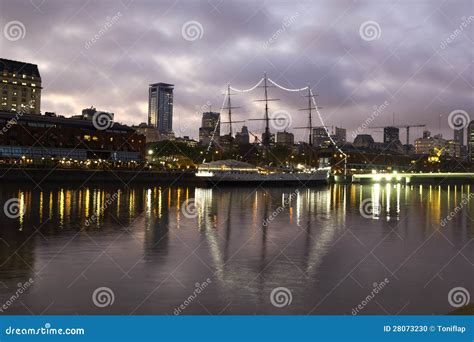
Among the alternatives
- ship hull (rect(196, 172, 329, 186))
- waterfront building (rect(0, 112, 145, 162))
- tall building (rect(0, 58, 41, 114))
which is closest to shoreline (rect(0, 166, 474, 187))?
ship hull (rect(196, 172, 329, 186))

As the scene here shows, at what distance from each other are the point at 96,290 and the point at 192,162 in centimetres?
10661

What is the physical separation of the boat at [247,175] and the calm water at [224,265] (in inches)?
2093

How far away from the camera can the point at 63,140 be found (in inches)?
3499

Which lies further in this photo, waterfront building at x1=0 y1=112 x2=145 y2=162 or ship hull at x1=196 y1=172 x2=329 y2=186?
waterfront building at x1=0 y1=112 x2=145 y2=162

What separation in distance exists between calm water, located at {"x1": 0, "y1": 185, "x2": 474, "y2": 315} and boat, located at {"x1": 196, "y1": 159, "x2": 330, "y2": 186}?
174 ft

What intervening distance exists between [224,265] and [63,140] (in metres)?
81.1

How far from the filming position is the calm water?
10023mm

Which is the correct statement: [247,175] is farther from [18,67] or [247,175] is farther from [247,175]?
[18,67]

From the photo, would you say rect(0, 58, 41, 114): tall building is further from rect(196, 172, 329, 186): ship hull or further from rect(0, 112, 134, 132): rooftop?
rect(196, 172, 329, 186): ship hull

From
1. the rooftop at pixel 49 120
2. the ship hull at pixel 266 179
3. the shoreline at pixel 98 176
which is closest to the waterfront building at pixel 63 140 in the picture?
the rooftop at pixel 49 120

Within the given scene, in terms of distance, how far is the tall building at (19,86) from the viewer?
12900 cm

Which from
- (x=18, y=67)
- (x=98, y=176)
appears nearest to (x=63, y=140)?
(x=98, y=176)

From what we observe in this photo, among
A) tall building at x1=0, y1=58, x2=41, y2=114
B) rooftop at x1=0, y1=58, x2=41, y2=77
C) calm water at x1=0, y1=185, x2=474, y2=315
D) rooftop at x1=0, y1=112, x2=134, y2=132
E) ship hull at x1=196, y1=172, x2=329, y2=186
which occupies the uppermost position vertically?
rooftop at x1=0, y1=58, x2=41, y2=77

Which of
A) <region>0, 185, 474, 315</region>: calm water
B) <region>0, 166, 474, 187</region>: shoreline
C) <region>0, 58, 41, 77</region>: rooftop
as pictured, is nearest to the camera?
<region>0, 185, 474, 315</region>: calm water
